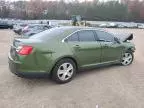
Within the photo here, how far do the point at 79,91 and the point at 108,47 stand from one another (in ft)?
7.58

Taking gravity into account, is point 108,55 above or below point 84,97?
above

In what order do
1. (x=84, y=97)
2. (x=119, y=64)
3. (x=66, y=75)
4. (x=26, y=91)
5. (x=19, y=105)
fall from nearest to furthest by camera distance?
1. (x=19, y=105)
2. (x=84, y=97)
3. (x=26, y=91)
4. (x=66, y=75)
5. (x=119, y=64)

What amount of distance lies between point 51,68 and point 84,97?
3.90 ft

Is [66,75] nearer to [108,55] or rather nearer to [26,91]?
[26,91]

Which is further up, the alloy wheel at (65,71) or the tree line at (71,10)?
the tree line at (71,10)

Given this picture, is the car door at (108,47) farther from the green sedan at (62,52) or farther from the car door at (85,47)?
the car door at (85,47)

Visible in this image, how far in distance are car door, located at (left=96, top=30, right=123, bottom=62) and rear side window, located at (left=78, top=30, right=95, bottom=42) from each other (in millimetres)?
287

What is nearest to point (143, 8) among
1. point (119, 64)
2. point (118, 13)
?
point (118, 13)

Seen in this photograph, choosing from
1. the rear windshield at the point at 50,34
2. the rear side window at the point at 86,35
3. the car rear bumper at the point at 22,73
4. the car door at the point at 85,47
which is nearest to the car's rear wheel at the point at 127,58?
the car door at the point at 85,47

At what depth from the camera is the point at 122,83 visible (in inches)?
255

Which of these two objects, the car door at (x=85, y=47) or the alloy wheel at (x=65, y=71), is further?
the car door at (x=85, y=47)

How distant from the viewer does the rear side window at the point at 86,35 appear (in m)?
6.89

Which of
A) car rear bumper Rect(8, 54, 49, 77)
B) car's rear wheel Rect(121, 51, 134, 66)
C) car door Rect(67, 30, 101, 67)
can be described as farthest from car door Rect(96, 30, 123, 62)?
car rear bumper Rect(8, 54, 49, 77)

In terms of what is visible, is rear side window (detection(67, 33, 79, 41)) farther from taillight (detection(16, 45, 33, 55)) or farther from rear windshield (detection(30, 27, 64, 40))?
taillight (detection(16, 45, 33, 55))
